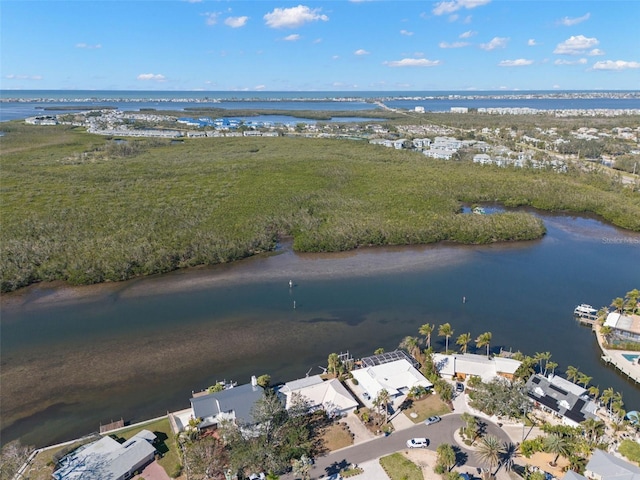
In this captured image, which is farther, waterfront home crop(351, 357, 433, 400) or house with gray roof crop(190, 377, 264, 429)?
waterfront home crop(351, 357, 433, 400)

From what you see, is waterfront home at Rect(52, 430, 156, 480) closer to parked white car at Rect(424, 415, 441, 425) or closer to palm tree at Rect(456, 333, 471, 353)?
parked white car at Rect(424, 415, 441, 425)

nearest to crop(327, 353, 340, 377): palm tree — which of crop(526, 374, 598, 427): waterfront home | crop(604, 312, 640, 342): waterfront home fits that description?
crop(526, 374, 598, 427): waterfront home

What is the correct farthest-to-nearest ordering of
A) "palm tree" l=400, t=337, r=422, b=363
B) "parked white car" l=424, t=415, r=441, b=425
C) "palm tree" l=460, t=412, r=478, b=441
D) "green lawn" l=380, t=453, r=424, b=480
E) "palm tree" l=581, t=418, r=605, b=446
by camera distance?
"palm tree" l=400, t=337, r=422, b=363, "parked white car" l=424, t=415, r=441, b=425, "palm tree" l=460, t=412, r=478, b=441, "palm tree" l=581, t=418, r=605, b=446, "green lawn" l=380, t=453, r=424, b=480

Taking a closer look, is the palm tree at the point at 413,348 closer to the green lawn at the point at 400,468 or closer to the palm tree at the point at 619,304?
the green lawn at the point at 400,468

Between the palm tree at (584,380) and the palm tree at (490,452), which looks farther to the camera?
the palm tree at (584,380)

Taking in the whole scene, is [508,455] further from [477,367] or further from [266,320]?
[266,320]

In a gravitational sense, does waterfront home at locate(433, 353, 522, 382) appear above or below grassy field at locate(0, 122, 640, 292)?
below

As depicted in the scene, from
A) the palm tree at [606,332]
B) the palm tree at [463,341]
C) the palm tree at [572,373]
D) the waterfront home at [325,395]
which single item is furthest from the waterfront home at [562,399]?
the waterfront home at [325,395]
